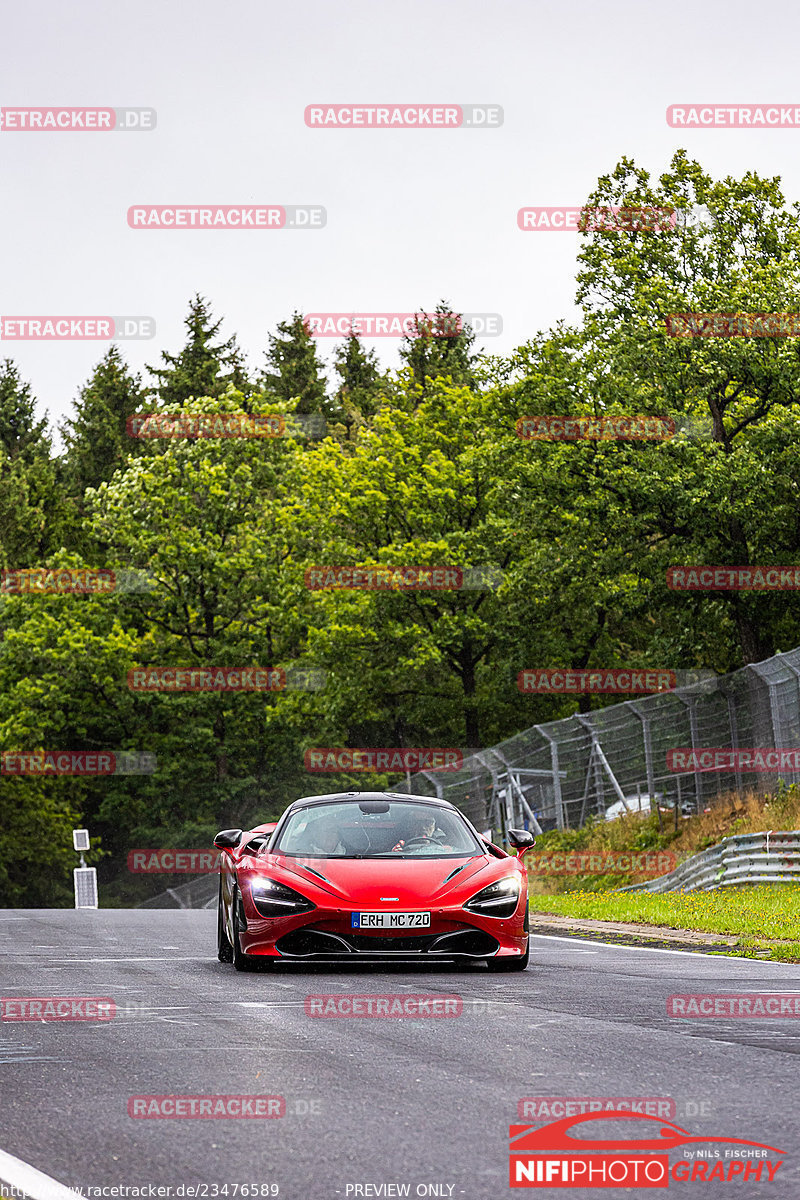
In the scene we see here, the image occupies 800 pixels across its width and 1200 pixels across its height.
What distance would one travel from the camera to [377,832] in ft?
42.8

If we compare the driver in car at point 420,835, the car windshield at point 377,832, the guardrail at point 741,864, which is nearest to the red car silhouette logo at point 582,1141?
the car windshield at point 377,832

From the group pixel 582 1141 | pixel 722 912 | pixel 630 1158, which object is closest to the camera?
pixel 630 1158

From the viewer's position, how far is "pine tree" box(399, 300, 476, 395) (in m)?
85.8

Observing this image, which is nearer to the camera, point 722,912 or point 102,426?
point 722,912

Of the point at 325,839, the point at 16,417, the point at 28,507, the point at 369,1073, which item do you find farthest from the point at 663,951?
the point at 16,417

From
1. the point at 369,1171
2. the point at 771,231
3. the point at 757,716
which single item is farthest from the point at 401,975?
the point at 771,231

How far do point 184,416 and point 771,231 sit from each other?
27.8m

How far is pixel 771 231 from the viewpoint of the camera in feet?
125

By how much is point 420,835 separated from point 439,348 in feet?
252

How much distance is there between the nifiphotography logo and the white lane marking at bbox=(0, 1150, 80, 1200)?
139 centimetres

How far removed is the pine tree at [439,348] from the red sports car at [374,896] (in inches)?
2840

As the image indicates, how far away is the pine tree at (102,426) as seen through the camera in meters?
87.1

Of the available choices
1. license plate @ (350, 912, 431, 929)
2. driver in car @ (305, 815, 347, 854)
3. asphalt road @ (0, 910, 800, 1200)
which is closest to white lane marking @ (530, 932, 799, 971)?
asphalt road @ (0, 910, 800, 1200)

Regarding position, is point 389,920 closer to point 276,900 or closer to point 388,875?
point 388,875
